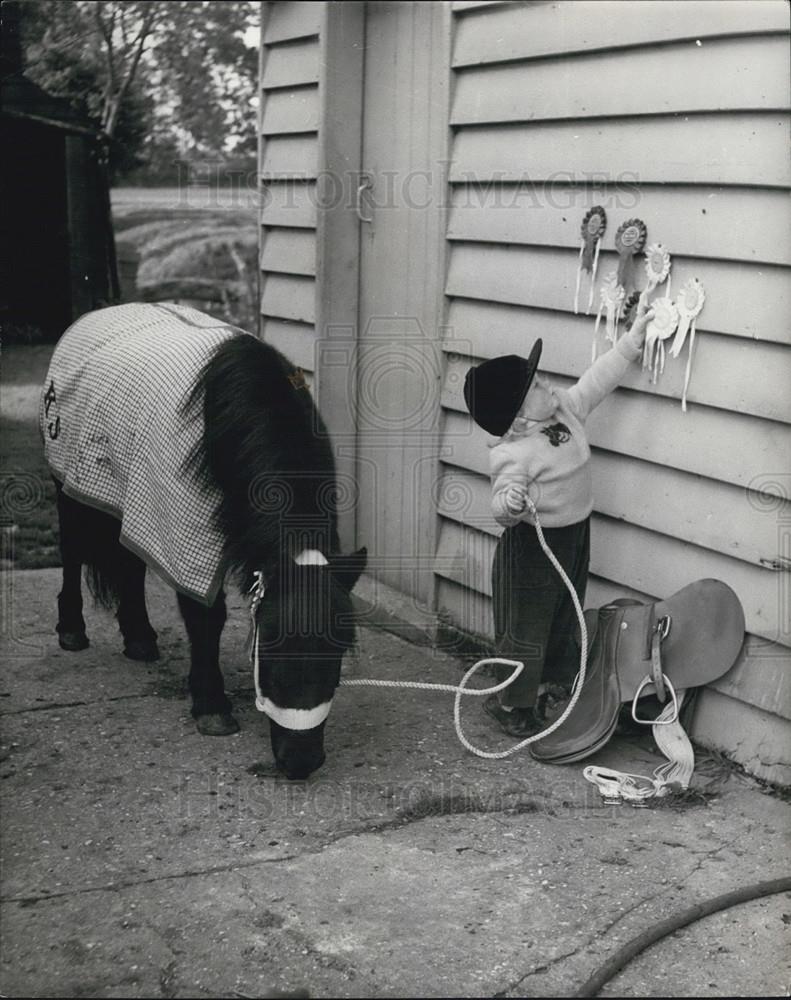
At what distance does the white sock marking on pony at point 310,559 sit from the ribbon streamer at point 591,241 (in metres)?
1.32

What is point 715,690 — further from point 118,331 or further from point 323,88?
point 323,88

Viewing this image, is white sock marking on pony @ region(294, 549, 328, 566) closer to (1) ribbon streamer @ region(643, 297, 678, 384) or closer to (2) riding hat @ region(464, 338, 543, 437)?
(2) riding hat @ region(464, 338, 543, 437)

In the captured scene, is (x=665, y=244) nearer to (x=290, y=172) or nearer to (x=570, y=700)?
(x=570, y=700)

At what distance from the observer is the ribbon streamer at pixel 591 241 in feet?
12.3

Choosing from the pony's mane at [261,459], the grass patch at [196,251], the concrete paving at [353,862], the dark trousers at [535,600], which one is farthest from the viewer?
the grass patch at [196,251]

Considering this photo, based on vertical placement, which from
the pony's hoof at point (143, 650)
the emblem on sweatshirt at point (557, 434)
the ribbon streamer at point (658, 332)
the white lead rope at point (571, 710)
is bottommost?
the pony's hoof at point (143, 650)

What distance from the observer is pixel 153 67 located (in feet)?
21.4

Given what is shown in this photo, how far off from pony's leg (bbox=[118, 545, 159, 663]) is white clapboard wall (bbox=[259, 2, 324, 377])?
1407 millimetres

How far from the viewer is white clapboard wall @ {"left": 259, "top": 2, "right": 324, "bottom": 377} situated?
5207mm

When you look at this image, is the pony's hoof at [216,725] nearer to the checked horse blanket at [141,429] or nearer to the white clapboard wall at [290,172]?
the checked horse blanket at [141,429]

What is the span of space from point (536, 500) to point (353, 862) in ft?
4.15

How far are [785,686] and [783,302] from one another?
1077 millimetres

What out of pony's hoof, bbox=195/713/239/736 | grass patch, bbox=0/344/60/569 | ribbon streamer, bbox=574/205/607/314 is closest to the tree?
grass patch, bbox=0/344/60/569

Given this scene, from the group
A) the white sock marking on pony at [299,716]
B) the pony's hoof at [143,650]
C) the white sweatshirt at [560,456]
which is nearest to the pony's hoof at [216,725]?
the white sock marking on pony at [299,716]
